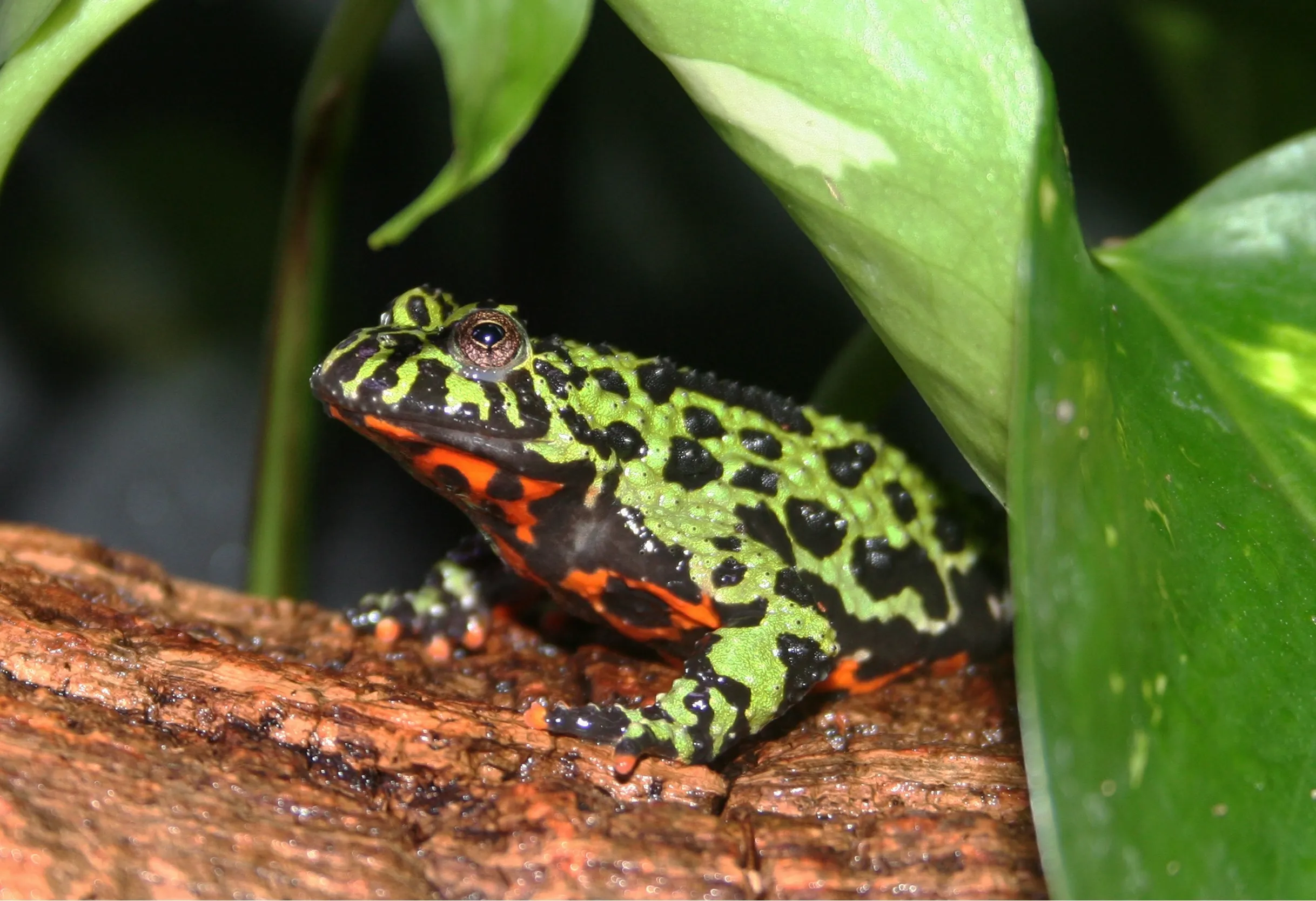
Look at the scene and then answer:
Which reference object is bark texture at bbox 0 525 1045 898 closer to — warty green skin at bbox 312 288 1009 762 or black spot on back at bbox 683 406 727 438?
warty green skin at bbox 312 288 1009 762

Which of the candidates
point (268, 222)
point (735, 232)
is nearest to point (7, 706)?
point (268, 222)

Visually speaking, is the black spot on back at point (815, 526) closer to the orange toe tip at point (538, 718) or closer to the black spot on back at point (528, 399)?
the black spot on back at point (528, 399)

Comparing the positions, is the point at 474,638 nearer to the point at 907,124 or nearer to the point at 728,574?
the point at 728,574

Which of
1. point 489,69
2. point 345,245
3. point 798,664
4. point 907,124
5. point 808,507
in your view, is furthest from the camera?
point 345,245

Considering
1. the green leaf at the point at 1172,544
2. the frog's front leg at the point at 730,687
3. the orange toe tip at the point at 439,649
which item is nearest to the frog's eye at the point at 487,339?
the frog's front leg at the point at 730,687

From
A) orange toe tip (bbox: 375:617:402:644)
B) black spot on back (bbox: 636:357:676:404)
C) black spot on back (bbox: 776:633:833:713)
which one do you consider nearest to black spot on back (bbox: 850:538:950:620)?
black spot on back (bbox: 776:633:833:713)

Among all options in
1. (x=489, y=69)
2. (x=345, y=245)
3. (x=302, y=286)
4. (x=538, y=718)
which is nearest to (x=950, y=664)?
(x=538, y=718)

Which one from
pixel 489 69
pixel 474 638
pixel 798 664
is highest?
pixel 489 69
